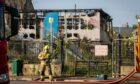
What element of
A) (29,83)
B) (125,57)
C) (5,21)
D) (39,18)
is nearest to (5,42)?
(5,21)

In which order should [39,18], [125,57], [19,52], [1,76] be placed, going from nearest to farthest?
1. [1,76]
2. [125,57]
3. [19,52]
4. [39,18]

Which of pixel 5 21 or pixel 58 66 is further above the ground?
pixel 5 21

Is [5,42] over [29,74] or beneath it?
over

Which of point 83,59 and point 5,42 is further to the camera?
point 83,59

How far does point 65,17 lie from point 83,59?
47.3 meters

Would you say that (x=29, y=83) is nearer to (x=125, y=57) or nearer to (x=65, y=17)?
(x=125, y=57)

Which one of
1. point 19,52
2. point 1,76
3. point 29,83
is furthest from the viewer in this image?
point 19,52

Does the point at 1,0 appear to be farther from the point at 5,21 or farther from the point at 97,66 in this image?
the point at 97,66

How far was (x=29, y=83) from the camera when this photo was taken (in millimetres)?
22328

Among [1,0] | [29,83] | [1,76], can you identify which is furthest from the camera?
[29,83]

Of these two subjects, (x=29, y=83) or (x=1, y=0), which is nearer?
(x=1, y=0)

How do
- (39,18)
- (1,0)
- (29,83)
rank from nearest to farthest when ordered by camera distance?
(1,0)
(29,83)
(39,18)

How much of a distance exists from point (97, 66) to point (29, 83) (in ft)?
22.4

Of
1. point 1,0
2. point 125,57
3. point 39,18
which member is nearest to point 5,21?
point 1,0
